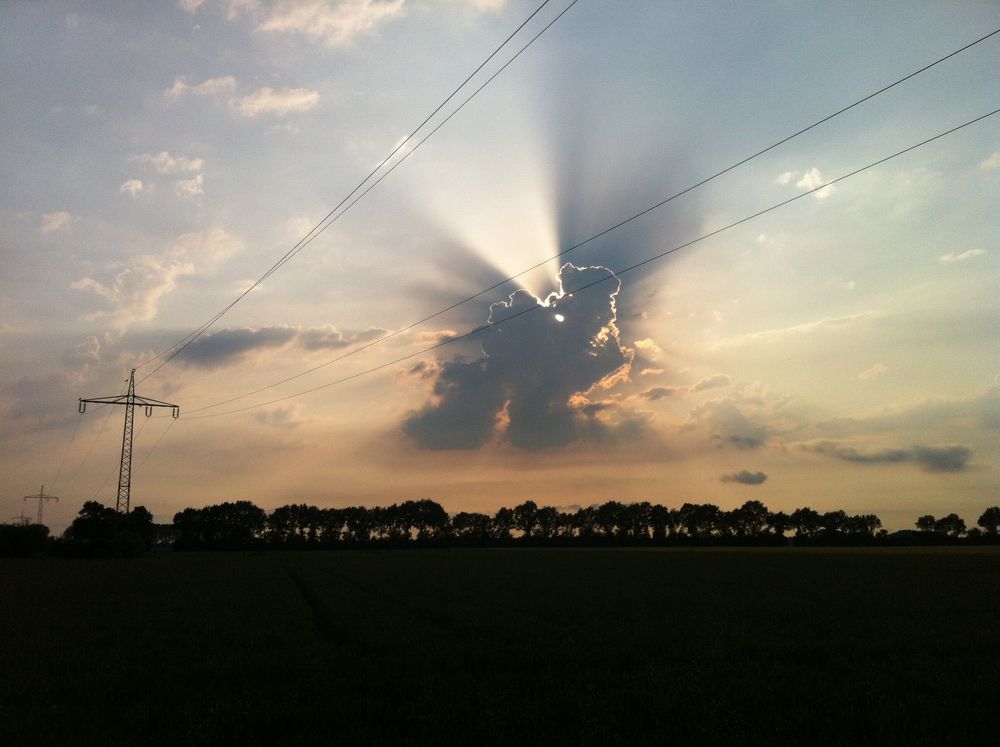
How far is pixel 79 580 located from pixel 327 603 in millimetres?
34172

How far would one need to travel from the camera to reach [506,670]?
18297mm

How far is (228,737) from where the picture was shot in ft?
40.0

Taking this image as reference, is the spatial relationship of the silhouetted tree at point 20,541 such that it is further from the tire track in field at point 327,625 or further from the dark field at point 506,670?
the tire track in field at point 327,625

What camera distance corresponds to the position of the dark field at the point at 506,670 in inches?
493

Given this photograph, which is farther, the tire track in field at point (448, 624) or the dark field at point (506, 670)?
the tire track in field at point (448, 624)

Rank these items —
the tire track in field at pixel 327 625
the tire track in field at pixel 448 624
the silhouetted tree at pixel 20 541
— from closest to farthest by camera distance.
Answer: the tire track in field at pixel 327 625, the tire track in field at pixel 448 624, the silhouetted tree at pixel 20 541

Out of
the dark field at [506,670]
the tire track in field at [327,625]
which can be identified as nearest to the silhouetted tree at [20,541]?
the dark field at [506,670]

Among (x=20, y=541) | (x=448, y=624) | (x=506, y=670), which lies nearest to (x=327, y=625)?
(x=448, y=624)

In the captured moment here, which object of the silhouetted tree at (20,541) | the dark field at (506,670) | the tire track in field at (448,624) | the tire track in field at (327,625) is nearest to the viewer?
the dark field at (506,670)

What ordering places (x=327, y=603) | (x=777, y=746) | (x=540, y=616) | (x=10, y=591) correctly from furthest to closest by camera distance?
(x=10, y=591) < (x=327, y=603) < (x=540, y=616) < (x=777, y=746)

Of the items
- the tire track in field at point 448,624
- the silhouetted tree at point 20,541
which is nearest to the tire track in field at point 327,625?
the tire track in field at point 448,624

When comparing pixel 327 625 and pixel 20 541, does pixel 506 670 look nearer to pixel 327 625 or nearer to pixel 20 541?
pixel 327 625

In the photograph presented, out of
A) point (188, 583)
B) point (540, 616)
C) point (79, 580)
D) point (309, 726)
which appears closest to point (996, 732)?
point (309, 726)

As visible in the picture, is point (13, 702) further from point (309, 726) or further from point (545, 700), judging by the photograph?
point (545, 700)
